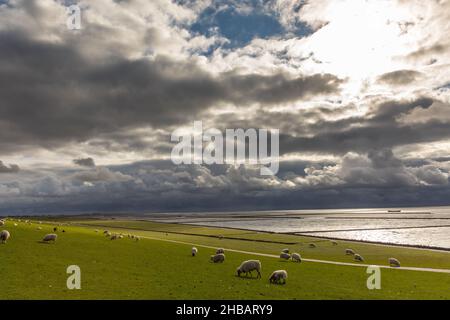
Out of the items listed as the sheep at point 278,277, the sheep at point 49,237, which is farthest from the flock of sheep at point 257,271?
the sheep at point 49,237

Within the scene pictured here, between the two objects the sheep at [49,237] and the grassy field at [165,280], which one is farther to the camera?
the sheep at [49,237]

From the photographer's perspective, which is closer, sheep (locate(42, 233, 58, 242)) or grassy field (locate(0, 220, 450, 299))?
grassy field (locate(0, 220, 450, 299))

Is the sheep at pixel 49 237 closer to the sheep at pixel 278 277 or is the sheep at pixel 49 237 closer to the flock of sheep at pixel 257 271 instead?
the flock of sheep at pixel 257 271

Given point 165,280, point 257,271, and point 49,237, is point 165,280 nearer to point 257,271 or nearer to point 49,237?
point 257,271

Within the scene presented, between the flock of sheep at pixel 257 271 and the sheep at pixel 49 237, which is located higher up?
the sheep at pixel 49 237

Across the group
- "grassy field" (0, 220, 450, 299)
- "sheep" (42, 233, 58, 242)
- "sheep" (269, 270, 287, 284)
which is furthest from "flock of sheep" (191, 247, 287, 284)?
"sheep" (42, 233, 58, 242)

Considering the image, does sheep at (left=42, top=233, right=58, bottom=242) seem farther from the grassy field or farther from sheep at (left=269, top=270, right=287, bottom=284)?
sheep at (left=269, top=270, right=287, bottom=284)

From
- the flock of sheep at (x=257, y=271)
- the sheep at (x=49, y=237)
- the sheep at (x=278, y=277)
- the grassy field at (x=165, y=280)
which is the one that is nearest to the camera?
the grassy field at (x=165, y=280)

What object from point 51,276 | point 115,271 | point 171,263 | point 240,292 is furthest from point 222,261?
point 51,276

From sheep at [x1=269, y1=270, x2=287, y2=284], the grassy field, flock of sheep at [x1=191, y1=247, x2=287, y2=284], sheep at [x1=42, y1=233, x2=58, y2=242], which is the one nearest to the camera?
the grassy field

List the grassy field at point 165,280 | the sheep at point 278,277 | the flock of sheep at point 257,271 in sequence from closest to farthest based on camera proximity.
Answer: the grassy field at point 165,280 < the sheep at point 278,277 < the flock of sheep at point 257,271

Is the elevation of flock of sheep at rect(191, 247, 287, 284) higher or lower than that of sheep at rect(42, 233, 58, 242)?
lower
